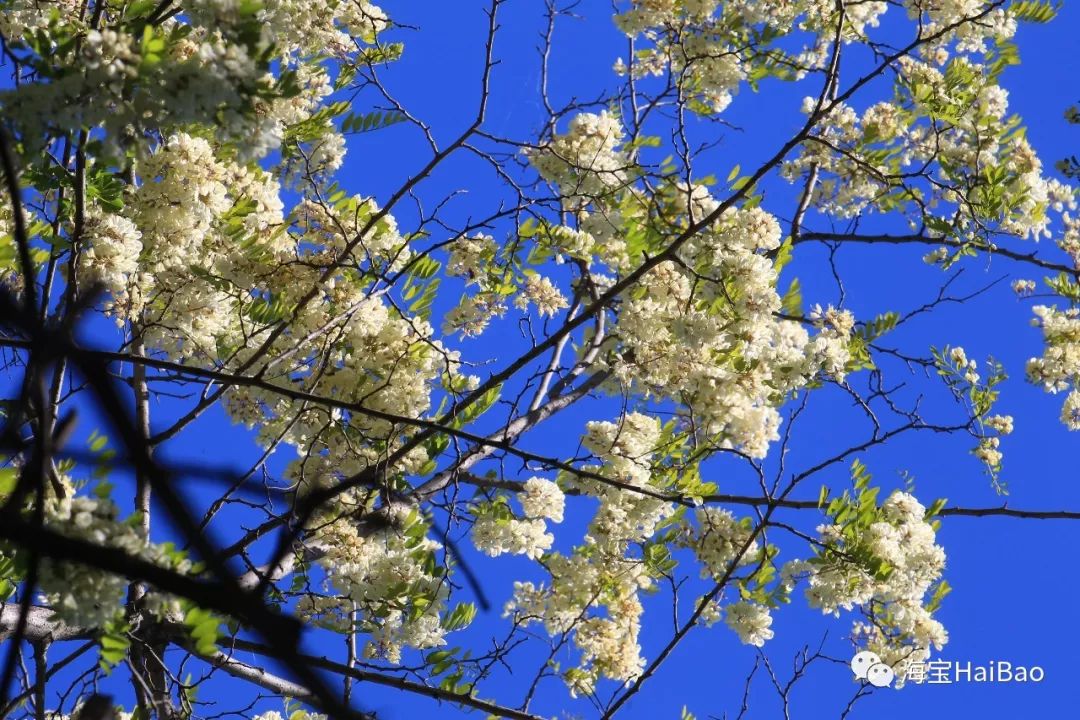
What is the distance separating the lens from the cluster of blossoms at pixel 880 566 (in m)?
4.02

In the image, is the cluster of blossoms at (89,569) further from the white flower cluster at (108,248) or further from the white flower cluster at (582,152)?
the white flower cluster at (582,152)

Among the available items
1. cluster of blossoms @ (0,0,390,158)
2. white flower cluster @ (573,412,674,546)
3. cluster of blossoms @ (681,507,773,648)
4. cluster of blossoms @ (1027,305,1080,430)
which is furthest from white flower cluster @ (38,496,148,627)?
cluster of blossoms @ (1027,305,1080,430)

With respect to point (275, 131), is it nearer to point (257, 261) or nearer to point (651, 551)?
point (257, 261)

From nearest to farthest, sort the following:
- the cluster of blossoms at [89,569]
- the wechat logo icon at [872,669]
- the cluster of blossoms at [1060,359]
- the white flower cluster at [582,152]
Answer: the cluster of blossoms at [89,569] < the white flower cluster at [582,152] < the wechat logo icon at [872,669] < the cluster of blossoms at [1060,359]

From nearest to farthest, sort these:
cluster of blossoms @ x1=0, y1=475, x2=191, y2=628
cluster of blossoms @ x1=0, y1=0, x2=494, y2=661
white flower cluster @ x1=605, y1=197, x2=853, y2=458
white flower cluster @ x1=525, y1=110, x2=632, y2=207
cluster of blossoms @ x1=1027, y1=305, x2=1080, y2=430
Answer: cluster of blossoms @ x1=0, y1=475, x2=191, y2=628 < cluster of blossoms @ x1=0, y1=0, x2=494, y2=661 < white flower cluster @ x1=605, y1=197, x2=853, y2=458 < white flower cluster @ x1=525, y1=110, x2=632, y2=207 < cluster of blossoms @ x1=1027, y1=305, x2=1080, y2=430

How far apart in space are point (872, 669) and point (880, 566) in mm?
891

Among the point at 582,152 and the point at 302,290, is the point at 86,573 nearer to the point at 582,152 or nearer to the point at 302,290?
the point at 302,290

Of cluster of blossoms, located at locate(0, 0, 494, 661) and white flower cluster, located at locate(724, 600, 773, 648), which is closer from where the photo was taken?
cluster of blossoms, located at locate(0, 0, 494, 661)

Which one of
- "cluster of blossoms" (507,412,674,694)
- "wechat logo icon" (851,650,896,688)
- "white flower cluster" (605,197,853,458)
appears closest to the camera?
"white flower cluster" (605,197,853,458)

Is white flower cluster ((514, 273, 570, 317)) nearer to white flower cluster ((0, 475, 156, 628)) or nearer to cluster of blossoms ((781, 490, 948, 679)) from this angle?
cluster of blossoms ((781, 490, 948, 679))

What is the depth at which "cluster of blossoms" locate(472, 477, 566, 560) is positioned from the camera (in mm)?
4473

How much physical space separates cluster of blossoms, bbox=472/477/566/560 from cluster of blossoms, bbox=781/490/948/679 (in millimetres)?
969

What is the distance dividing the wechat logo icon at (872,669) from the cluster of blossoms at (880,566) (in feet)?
0.72

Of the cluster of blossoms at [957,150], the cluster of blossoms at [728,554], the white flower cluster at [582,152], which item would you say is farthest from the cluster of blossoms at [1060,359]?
the white flower cluster at [582,152]
